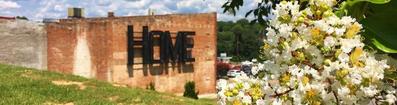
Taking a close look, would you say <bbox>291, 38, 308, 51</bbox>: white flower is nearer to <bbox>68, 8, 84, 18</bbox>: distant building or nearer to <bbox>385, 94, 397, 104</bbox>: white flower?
<bbox>385, 94, 397, 104</bbox>: white flower

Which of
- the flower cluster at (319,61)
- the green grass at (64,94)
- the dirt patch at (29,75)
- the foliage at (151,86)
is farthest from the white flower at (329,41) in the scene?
the foliage at (151,86)

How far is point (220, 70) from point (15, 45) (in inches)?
1362

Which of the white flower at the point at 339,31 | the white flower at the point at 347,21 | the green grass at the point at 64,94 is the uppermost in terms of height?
the white flower at the point at 347,21

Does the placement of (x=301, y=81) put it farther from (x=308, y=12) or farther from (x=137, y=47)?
(x=137, y=47)

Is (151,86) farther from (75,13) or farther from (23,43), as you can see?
(75,13)

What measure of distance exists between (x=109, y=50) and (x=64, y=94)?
15.2 m

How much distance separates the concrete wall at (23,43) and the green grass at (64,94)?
421 inches

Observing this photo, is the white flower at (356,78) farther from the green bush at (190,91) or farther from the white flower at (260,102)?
the green bush at (190,91)

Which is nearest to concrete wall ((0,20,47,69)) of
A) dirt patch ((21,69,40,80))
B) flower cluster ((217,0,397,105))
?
dirt patch ((21,69,40,80))

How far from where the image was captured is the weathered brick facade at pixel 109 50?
26641 millimetres

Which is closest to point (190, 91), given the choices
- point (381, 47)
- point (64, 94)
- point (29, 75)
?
point (29, 75)

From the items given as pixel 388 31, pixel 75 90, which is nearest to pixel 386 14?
pixel 388 31

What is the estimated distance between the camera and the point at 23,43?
2588 centimetres

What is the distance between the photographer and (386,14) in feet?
5.06
